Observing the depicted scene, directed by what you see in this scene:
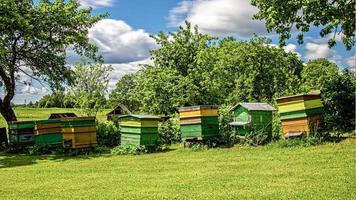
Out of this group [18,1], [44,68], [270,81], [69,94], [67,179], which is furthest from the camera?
[69,94]

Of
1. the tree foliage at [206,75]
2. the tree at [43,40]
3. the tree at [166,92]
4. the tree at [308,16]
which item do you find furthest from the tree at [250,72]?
the tree at [308,16]

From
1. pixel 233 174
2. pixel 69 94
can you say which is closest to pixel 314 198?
pixel 233 174

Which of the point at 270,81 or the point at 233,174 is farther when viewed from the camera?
the point at 270,81

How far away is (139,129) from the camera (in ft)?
67.3

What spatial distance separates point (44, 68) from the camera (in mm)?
27578

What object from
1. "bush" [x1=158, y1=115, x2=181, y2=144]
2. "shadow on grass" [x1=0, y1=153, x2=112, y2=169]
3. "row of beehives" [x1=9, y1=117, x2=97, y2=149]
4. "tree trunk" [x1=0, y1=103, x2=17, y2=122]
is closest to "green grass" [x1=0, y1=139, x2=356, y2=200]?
"shadow on grass" [x1=0, y1=153, x2=112, y2=169]

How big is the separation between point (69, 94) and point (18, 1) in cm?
2904

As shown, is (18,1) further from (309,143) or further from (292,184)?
(292,184)

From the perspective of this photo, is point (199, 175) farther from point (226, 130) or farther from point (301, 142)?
point (226, 130)

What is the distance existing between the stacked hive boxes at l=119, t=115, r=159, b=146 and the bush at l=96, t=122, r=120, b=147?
4191mm

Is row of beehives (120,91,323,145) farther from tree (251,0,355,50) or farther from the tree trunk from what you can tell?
the tree trunk

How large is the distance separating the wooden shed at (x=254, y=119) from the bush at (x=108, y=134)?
8.39 m

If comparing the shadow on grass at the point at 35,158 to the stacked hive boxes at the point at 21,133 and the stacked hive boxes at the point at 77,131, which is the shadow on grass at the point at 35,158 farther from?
the stacked hive boxes at the point at 21,133

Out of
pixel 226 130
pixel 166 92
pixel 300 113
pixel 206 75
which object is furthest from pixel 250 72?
pixel 300 113
